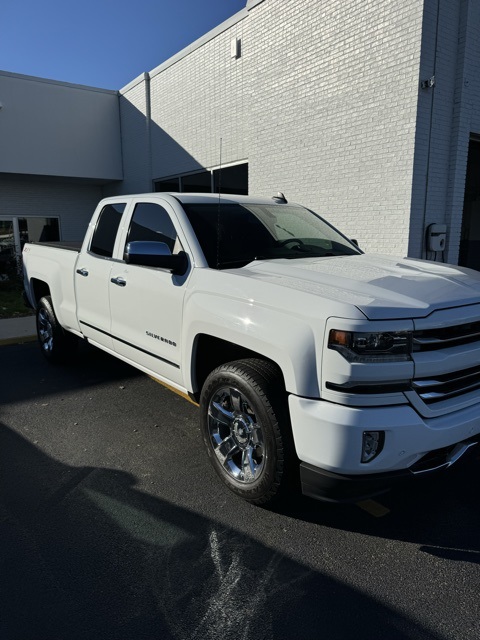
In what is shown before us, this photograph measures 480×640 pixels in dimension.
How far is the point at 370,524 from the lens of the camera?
116 inches

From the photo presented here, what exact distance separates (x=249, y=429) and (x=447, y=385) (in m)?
1.20

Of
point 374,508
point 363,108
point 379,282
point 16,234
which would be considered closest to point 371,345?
point 379,282

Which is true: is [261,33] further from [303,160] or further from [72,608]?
[72,608]

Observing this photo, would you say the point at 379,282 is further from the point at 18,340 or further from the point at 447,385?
the point at 18,340

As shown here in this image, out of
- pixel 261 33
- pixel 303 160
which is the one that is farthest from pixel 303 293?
pixel 261 33

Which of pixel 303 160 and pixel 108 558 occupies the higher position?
pixel 303 160

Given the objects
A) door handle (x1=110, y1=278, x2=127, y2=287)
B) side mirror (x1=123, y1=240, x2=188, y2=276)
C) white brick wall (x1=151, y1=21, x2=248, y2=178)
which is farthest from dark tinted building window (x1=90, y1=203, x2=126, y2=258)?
white brick wall (x1=151, y1=21, x2=248, y2=178)

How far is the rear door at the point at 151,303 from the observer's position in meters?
3.62

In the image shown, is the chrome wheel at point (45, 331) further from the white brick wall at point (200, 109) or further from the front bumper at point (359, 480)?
the white brick wall at point (200, 109)

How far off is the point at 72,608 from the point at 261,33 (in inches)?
439

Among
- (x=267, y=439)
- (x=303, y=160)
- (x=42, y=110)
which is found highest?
(x=42, y=110)

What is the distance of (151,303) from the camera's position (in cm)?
383

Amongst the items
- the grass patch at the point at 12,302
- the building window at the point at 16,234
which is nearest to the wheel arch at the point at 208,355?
the grass patch at the point at 12,302

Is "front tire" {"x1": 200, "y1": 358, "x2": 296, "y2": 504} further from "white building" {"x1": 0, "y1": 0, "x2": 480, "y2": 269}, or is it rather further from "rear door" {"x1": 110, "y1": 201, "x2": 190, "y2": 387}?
"white building" {"x1": 0, "y1": 0, "x2": 480, "y2": 269}
